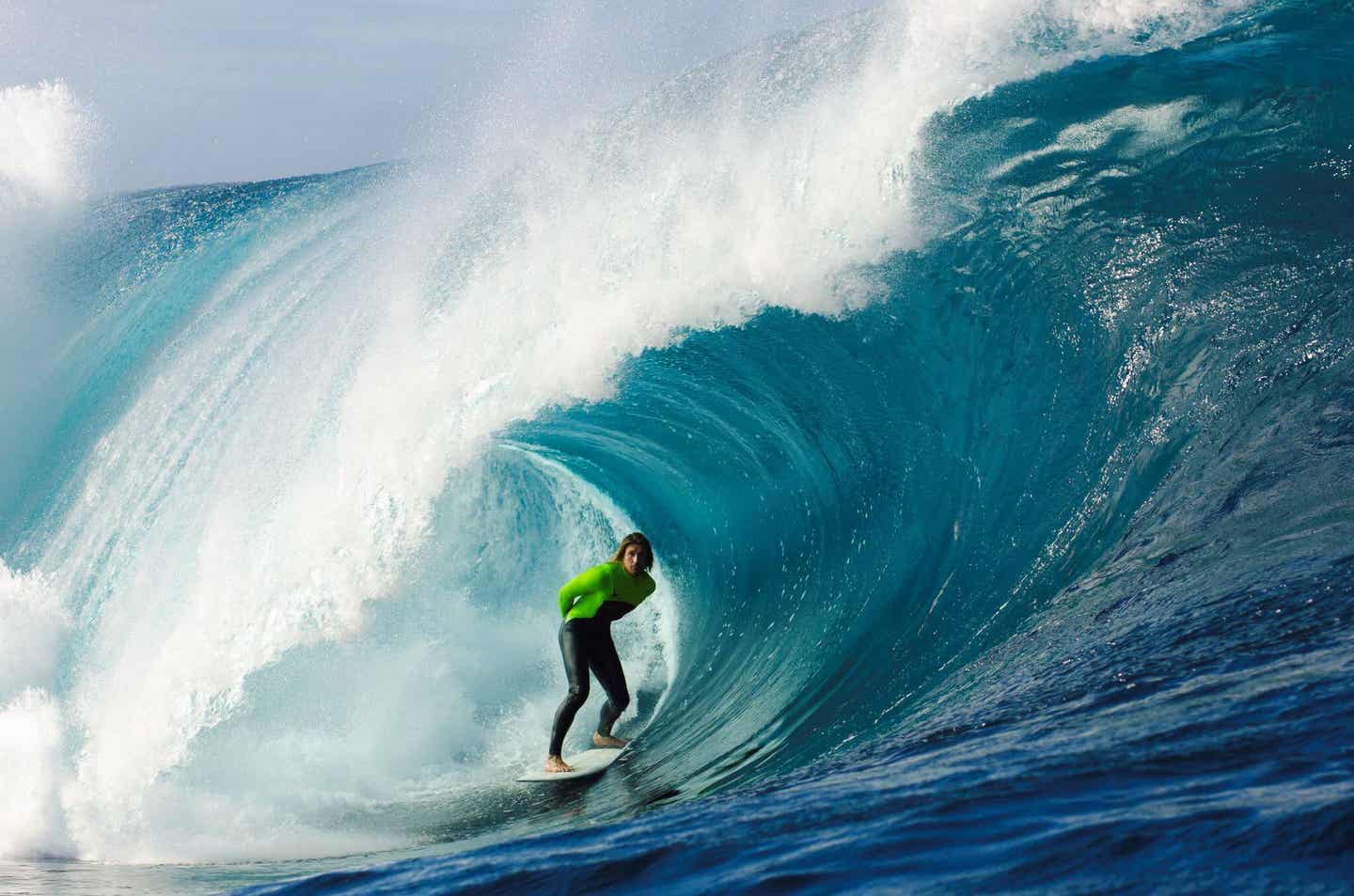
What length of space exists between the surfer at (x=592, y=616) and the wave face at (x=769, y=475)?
1.28 ft

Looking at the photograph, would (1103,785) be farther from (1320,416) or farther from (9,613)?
(9,613)

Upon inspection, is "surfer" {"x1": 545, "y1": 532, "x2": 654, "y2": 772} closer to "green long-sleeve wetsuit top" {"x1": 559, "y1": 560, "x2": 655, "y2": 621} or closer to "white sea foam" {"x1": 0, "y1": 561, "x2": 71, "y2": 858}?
"green long-sleeve wetsuit top" {"x1": 559, "y1": 560, "x2": 655, "y2": 621}

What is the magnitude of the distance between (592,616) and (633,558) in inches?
14.0

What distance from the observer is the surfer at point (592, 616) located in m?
6.05

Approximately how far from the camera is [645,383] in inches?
342

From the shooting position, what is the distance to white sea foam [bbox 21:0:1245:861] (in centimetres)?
682

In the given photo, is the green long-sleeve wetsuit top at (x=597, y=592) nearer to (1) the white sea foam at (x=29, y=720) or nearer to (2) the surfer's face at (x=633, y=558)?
(2) the surfer's face at (x=633, y=558)

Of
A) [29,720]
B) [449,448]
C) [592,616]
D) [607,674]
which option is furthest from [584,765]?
[29,720]

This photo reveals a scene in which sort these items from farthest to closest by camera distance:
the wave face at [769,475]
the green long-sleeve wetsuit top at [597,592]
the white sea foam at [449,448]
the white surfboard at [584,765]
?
the white sea foam at [449,448] → the green long-sleeve wetsuit top at [597,592] → the white surfboard at [584,765] → the wave face at [769,475]

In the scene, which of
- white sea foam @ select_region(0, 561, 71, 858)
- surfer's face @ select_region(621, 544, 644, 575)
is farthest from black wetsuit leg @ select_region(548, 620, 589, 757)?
white sea foam @ select_region(0, 561, 71, 858)

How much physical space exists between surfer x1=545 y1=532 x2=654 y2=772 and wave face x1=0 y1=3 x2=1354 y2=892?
390 mm

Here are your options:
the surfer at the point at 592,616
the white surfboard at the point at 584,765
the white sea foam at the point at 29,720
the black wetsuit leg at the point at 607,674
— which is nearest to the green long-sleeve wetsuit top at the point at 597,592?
the surfer at the point at 592,616

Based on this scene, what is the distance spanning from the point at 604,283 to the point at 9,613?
5016mm

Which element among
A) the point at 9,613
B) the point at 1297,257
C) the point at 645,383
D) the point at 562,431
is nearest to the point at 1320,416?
the point at 1297,257
